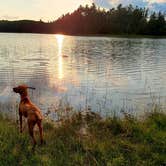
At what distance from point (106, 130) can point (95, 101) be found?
18.9 feet

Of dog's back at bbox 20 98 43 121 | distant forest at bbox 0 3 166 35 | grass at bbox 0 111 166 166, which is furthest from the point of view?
distant forest at bbox 0 3 166 35

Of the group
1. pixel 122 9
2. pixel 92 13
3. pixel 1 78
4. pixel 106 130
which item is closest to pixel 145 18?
pixel 122 9

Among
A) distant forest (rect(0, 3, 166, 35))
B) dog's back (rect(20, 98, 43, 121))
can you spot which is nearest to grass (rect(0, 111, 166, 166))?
dog's back (rect(20, 98, 43, 121))

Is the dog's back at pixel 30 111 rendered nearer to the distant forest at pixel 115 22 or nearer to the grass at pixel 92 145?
the grass at pixel 92 145

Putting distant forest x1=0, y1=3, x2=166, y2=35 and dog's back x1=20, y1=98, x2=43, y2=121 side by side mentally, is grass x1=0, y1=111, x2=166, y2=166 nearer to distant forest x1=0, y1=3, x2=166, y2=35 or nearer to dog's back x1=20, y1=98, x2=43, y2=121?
dog's back x1=20, y1=98, x2=43, y2=121

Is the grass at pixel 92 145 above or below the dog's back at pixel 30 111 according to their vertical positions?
below

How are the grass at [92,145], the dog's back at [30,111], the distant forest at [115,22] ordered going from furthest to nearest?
the distant forest at [115,22]
the dog's back at [30,111]
the grass at [92,145]

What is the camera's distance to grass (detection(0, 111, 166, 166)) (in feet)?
22.8

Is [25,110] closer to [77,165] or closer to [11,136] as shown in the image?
[11,136]

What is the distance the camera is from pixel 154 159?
7145mm

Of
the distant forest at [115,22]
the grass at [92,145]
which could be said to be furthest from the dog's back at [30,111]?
the distant forest at [115,22]

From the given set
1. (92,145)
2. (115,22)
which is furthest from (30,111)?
(115,22)

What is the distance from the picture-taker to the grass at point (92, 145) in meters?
6.95

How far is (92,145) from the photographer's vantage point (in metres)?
7.73
